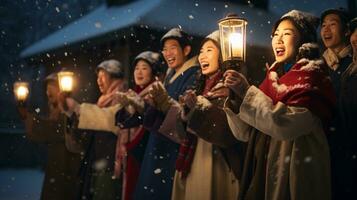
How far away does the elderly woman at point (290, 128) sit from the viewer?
352 cm

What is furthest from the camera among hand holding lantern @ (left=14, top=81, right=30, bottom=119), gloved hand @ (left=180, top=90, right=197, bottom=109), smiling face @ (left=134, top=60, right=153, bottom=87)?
hand holding lantern @ (left=14, top=81, right=30, bottom=119)

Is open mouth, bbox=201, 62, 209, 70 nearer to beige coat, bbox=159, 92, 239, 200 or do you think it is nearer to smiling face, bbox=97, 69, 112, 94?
beige coat, bbox=159, 92, 239, 200

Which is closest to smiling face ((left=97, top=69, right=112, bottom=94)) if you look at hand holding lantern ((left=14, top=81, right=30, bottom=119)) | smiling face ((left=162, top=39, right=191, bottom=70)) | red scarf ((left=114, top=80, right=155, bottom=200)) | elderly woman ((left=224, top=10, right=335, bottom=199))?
red scarf ((left=114, top=80, right=155, bottom=200))

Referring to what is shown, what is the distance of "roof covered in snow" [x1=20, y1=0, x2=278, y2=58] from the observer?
350 inches

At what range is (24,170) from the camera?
61.1 ft

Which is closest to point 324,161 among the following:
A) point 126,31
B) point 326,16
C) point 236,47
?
point 236,47

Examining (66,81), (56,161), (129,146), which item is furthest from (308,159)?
(56,161)

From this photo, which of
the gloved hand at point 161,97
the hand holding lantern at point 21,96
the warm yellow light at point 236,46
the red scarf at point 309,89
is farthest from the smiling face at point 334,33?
the hand holding lantern at point 21,96

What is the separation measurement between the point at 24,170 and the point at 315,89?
1672 cm

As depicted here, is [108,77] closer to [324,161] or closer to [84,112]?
[84,112]

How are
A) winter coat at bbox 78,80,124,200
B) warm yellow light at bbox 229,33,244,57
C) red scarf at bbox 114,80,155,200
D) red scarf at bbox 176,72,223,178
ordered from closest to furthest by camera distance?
warm yellow light at bbox 229,33,244,57, red scarf at bbox 176,72,223,178, red scarf at bbox 114,80,155,200, winter coat at bbox 78,80,124,200

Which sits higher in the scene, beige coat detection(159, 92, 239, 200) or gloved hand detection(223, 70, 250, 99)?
gloved hand detection(223, 70, 250, 99)

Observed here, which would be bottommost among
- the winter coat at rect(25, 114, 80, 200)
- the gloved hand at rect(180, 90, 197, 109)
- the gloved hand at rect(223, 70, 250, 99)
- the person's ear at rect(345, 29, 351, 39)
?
the winter coat at rect(25, 114, 80, 200)

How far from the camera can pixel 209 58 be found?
16.1ft
